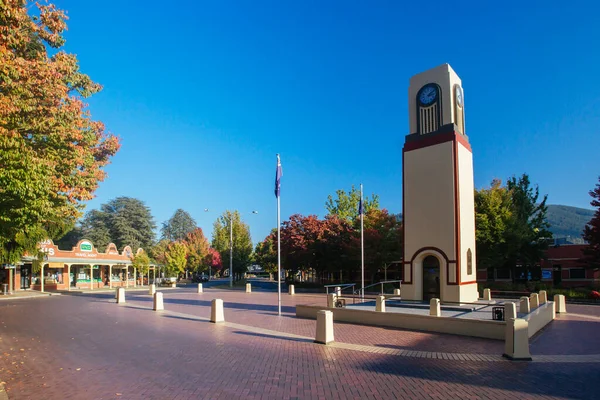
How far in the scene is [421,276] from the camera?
1938cm

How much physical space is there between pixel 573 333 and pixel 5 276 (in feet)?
146

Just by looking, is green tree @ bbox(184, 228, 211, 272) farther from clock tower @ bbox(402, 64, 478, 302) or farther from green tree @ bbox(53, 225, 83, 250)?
clock tower @ bbox(402, 64, 478, 302)

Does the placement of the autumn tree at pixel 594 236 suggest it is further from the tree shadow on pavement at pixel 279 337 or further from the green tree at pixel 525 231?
the tree shadow on pavement at pixel 279 337

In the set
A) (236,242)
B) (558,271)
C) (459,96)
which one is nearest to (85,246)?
(236,242)

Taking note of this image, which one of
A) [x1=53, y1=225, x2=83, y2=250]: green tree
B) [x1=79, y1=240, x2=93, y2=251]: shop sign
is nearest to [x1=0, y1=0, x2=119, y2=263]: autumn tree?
[x1=79, y1=240, x2=93, y2=251]: shop sign

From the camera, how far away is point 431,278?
19.2m

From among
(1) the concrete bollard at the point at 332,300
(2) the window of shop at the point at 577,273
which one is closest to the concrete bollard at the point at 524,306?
(1) the concrete bollard at the point at 332,300

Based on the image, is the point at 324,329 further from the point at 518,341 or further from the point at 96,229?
the point at 96,229

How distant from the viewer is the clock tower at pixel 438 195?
722 inches

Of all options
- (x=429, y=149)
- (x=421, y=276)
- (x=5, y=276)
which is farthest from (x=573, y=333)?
(x=5, y=276)

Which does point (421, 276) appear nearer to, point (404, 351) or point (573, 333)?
point (573, 333)

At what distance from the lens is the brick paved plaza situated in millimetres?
7012

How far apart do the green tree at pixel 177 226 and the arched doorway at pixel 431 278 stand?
10746 centimetres

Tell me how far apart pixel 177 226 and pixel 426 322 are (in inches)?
4483
